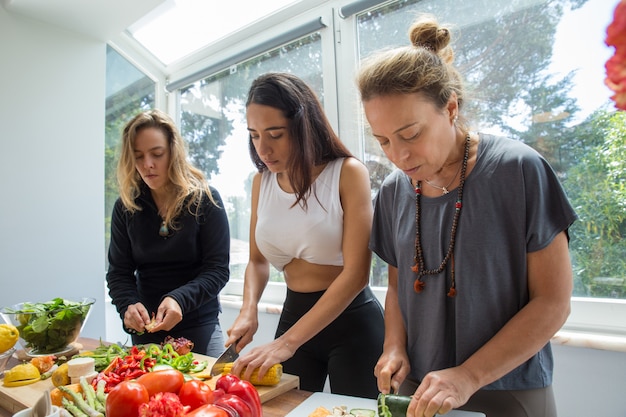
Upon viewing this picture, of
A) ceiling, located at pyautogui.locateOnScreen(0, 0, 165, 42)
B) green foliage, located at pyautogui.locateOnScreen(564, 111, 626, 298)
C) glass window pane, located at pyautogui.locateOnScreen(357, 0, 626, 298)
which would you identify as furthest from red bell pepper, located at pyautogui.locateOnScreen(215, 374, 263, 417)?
ceiling, located at pyautogui.locateOnScreen(0, 0, 165, 42)

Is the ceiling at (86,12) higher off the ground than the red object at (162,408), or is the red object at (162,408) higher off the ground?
the ceiling at (86,12)

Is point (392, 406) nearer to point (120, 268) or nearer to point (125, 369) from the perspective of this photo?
point (125, 369)

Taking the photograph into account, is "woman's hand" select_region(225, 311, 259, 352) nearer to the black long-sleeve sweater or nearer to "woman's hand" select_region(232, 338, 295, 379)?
"woman's hand" select_region(232, 338, 295, 379)

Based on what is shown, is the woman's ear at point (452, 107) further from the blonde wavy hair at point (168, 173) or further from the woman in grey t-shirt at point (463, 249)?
the blonde wavy hair at point (168, 173)

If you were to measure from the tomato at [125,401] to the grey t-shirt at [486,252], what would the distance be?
2.05 ft

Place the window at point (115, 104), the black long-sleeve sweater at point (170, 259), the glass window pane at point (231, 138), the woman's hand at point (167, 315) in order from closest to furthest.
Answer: the woman's hand at point (167, 315) < the black long-sleeve sweater at point (170, 259) < the glass window pane at point (231, 138) < the window at point (115, 104)

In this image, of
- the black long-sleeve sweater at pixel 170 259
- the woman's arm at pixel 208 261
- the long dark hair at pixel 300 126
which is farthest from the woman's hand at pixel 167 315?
the long dark hair at pixel 300 126

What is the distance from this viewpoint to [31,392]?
1.17m

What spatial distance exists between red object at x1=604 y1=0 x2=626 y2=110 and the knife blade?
1174mm

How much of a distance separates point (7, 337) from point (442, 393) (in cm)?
Answer: 123

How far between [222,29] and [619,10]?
2939mm

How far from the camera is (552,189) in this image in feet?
3.03

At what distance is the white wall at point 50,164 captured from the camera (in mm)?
2289

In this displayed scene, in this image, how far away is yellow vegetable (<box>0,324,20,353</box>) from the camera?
132 centimetres
